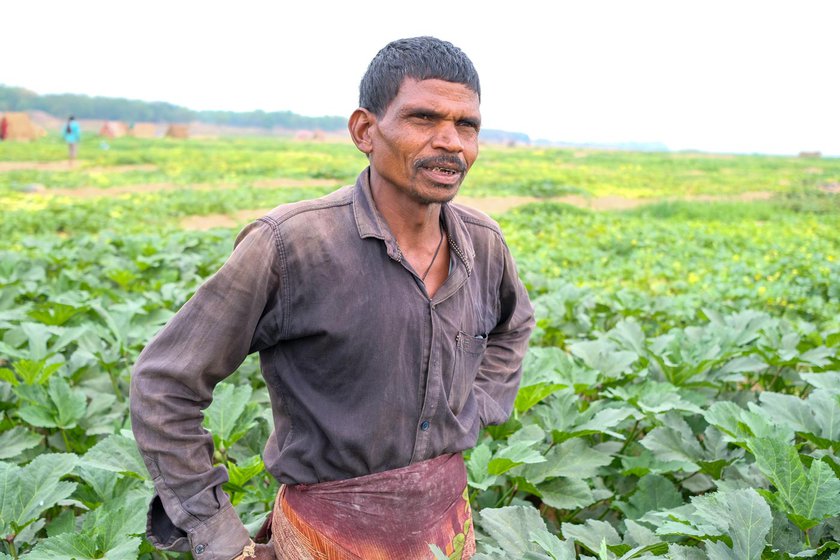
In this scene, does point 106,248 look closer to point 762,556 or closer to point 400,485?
point 400,485

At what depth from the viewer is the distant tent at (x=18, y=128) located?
3656 cm

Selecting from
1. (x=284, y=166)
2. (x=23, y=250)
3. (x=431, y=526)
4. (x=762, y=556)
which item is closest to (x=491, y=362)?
(x=431, y=526)

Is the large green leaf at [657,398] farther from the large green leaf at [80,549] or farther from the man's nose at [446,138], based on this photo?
the large green leaf at [80,549]

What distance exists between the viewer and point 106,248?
18.7ft

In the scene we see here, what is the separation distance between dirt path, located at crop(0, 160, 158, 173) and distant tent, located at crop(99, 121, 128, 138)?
24122mm

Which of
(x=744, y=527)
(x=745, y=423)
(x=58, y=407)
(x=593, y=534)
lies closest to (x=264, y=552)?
(x=593, y=534)

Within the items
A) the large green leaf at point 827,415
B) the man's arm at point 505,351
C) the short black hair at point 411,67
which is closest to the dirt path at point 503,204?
the large green leaf at point 827,415

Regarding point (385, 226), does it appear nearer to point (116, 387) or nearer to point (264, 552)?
point (264, 552)

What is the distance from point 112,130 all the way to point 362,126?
55883 mm

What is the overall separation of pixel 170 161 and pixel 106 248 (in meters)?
21.2

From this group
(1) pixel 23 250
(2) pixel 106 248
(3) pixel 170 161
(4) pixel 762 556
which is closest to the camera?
(4) pixel 762 556

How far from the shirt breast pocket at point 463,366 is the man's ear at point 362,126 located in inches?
17.9

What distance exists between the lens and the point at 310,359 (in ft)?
4.91

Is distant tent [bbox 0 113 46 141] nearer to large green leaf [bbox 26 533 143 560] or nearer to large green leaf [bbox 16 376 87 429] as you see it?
large green leaf [bbox 16 376 87 429]
